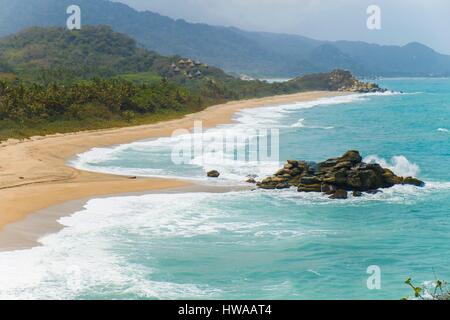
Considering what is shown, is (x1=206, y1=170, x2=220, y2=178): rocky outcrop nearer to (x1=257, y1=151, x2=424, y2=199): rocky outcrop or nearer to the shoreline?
the shoreline

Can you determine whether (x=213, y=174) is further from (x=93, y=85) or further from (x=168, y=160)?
(x=93, y=85)

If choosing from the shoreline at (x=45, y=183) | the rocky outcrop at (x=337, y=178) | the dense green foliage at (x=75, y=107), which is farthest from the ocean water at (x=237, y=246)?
the dense green foliage at (x=75, y=107)

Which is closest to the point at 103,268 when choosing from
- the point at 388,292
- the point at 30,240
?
the point at 30,240

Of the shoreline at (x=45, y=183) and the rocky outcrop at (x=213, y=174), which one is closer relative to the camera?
the shoreline at (x=45, y=183)

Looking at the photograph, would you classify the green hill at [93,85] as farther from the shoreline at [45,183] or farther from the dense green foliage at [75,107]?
the shoreline at [45,183]

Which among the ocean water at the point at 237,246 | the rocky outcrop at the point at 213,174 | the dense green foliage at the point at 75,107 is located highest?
the dense green foliage at the point at 75,107

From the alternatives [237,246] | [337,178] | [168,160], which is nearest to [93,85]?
[168,160]

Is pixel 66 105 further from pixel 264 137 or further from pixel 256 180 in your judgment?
pixel 256 180

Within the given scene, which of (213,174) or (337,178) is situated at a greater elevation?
(337,178)
